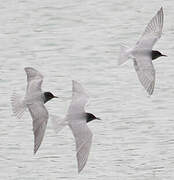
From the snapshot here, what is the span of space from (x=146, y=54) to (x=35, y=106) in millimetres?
1158

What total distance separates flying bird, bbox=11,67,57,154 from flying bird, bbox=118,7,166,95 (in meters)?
0.84

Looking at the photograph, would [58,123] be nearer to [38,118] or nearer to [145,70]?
[38,118]

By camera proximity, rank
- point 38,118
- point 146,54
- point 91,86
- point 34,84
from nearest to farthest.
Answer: point 38,118 → point 146,54 → point 34,84 → point 91,86

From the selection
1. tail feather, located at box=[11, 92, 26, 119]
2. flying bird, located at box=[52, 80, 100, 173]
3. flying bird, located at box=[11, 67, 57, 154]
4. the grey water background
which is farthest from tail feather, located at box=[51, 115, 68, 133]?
the grey water background

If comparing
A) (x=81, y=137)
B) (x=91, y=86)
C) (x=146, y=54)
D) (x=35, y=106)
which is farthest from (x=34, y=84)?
(x=91, y=86)

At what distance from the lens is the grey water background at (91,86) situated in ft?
48.3

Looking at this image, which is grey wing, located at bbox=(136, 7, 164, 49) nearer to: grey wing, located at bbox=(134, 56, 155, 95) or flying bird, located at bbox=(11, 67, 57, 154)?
grey wing, located at bbox=(134, 56, 155, 95)

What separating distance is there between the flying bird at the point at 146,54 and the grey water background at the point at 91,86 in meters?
3.31

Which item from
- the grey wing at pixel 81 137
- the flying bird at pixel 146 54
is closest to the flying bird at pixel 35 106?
the grey wing at pixel 81 137

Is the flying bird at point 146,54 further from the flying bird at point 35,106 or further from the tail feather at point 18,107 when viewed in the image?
the tail feather at point 18,107

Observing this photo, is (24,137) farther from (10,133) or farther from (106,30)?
(106,30)

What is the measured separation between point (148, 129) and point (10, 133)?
1.86m

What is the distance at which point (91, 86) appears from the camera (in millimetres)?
18188

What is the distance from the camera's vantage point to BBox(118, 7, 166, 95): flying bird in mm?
10477
